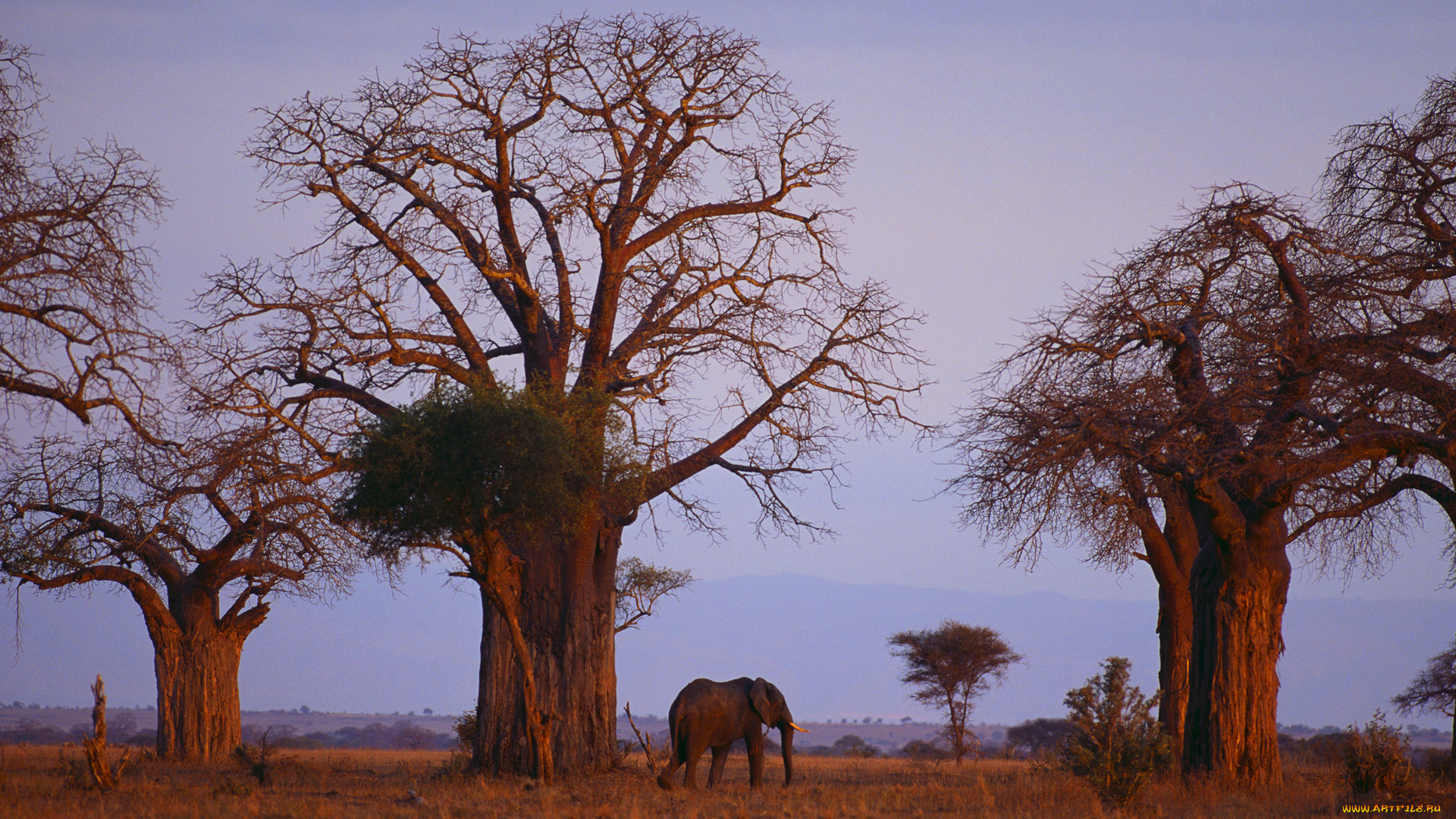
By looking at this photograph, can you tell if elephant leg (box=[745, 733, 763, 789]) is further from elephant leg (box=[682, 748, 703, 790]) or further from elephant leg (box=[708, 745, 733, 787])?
elephant leg (box=[682, 748, 703, 790])

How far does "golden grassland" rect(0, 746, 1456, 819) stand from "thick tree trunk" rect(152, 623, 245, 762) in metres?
3.53

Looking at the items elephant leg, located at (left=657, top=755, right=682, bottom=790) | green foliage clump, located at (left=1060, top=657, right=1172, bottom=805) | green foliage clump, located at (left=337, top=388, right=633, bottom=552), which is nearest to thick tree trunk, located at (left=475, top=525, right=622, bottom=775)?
elephant leg, located at (left=657, top=755, right=682, bottom=790)

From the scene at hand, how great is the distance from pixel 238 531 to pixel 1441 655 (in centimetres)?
3605

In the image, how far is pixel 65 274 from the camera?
37.7 ft

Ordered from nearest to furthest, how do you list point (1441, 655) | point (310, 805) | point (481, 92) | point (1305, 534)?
point (310, 805)
point (481, 92)
point (1305, 534)
point (1441, 655)

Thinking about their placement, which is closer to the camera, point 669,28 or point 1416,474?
point 1416,474

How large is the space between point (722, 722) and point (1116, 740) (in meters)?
5.13

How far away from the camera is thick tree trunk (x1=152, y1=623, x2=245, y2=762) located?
19.7m

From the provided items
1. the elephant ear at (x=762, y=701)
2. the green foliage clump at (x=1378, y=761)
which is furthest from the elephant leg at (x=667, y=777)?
the green foliage clump at (x=1378, y=761)

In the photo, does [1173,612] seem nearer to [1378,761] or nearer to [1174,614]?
[1174,614]

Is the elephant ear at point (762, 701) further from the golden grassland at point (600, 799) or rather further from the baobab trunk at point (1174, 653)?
the baobab trunk at point (1174, 653)

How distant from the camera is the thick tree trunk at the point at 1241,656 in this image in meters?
13.2

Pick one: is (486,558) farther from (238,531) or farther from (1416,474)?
(1416,474)

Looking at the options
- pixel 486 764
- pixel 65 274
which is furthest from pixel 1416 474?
pixel 65 274
